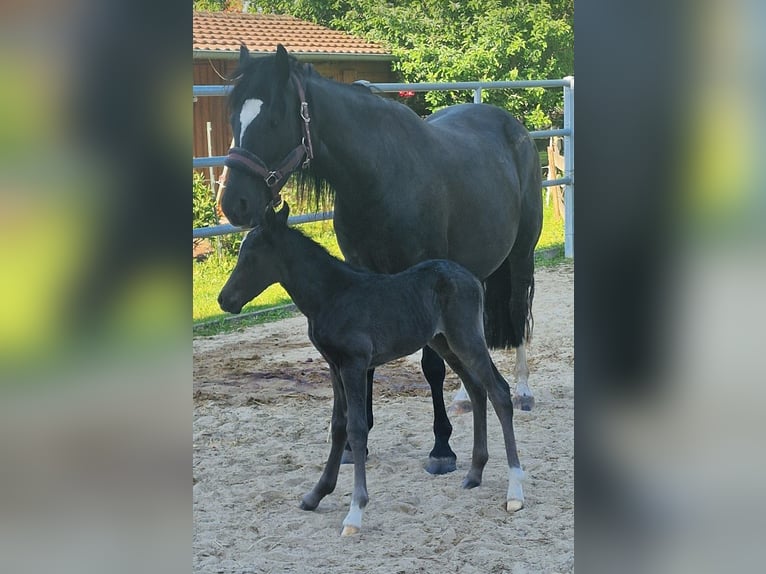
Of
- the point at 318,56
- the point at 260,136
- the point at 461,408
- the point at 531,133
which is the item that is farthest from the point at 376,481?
the point at 318,56

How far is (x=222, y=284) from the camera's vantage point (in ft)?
27.9

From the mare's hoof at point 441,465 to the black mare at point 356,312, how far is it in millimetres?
420

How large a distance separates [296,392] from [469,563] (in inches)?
95.0

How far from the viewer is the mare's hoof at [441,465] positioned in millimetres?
3941

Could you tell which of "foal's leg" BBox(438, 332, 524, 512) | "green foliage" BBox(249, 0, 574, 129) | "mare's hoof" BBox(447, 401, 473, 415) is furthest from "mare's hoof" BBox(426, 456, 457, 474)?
"green foliage" BBox(249, 0, 574, 129)

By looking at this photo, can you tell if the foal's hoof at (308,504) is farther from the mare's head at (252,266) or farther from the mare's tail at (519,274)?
the mare's tail at (519,274)

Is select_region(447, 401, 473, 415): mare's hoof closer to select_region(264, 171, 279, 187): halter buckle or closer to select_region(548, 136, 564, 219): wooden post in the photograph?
select_region(264, 171, 279, 187): halter buckle

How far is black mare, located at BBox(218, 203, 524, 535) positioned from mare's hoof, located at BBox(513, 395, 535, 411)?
131 centimetres

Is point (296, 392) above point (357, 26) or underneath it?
underneath

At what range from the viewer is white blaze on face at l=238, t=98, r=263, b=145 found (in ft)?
10.8
